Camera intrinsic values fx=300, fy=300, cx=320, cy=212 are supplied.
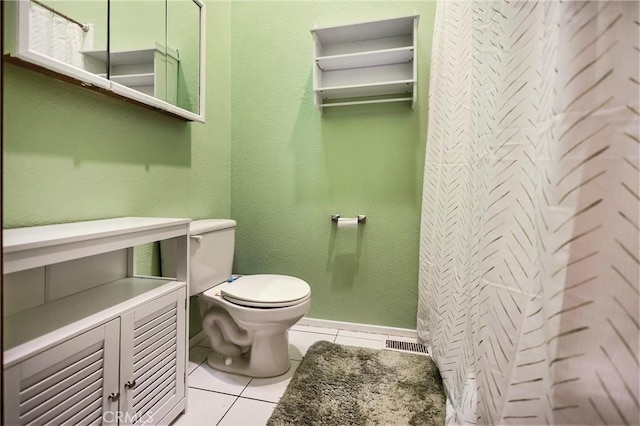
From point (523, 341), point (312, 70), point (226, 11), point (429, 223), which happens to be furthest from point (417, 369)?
point (226, 11)

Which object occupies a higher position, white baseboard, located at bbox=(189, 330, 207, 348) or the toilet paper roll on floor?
the toilet paper roll on floor

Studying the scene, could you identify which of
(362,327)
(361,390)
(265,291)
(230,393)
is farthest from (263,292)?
(362,327)

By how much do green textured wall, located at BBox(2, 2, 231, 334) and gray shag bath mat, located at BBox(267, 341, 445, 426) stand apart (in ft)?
2.60

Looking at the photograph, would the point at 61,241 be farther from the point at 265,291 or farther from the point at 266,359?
the point at 266,359

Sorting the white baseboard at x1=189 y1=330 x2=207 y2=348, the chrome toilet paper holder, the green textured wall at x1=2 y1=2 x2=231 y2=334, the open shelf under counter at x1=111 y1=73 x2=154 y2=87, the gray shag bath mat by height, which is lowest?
the gray shag bath mat

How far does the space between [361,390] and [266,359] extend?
0.47 metres

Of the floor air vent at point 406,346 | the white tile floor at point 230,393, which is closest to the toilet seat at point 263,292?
the white tile floor at point 230,393

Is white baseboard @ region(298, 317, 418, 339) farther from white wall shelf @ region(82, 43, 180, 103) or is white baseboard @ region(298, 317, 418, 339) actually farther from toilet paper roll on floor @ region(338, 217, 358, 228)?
white wall shelf @ region(82, 43, 180, 103)

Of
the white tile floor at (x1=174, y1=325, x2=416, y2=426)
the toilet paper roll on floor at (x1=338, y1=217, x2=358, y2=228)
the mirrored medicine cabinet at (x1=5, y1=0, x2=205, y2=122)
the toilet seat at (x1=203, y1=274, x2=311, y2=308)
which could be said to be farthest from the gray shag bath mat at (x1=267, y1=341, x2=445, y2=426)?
the mirrored medicine cabinet at (x1=5, y1=0, x2=205, y2=122)

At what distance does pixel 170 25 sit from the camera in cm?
149

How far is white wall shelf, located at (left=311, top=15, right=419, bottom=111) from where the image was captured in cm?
173

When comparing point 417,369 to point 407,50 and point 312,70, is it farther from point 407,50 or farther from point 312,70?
point 312,70

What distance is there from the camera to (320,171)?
2.01 meters

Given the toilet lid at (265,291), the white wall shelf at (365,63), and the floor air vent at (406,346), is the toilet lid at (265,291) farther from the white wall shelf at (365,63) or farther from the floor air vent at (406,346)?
the white wall shelf at (365,63)
